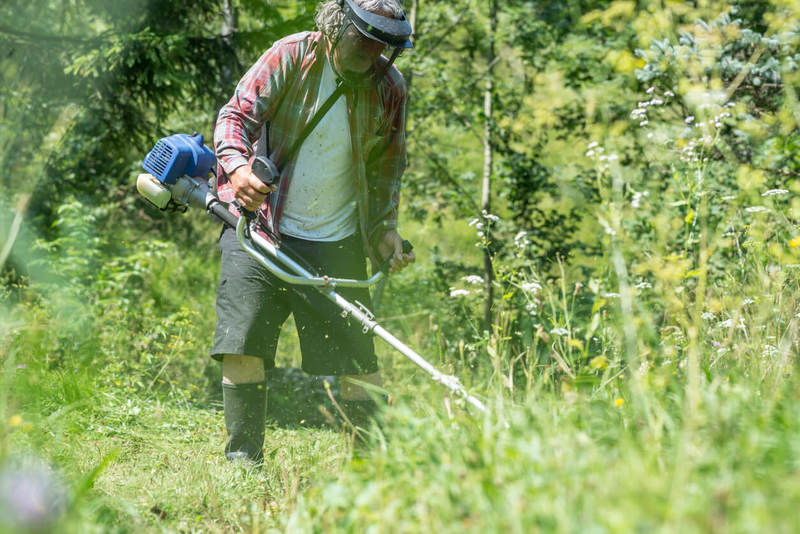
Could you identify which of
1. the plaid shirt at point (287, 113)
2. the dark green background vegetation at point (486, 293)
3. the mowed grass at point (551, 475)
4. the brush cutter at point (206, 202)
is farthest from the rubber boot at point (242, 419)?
the plaid shirt at point (287, 113)

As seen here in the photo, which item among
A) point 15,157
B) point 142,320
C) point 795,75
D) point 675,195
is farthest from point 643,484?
point 15,157

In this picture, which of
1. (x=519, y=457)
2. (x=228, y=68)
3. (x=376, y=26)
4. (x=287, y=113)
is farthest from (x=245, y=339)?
(x=228, y=68)

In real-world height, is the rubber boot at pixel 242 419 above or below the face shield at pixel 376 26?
below

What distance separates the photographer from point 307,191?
3.15 metres

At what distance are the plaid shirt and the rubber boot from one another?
2.25ft

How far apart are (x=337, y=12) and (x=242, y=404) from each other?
5.39ft

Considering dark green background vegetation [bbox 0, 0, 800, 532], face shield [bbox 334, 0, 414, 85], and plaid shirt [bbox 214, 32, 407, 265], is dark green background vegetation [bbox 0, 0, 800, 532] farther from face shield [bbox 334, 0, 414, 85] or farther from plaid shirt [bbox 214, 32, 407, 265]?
face shield [bbox 334, 0, 414, 85]

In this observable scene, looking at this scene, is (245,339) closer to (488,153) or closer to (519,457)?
(519,457)

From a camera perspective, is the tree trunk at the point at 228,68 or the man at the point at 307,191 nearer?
the man at the point at 307,191

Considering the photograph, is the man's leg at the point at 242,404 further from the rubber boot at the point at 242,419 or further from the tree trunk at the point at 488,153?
the tree trunk at the point at 488,153

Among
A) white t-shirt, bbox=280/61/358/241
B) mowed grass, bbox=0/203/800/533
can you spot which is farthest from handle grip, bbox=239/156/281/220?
mowed grass, bbox=0/203/800/533

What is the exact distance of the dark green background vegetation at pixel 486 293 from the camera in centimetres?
170

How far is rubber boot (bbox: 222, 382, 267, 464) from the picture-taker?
10.2 ft

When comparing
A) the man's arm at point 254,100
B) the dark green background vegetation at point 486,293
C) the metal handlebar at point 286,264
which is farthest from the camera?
the man's arm at point 254,100
